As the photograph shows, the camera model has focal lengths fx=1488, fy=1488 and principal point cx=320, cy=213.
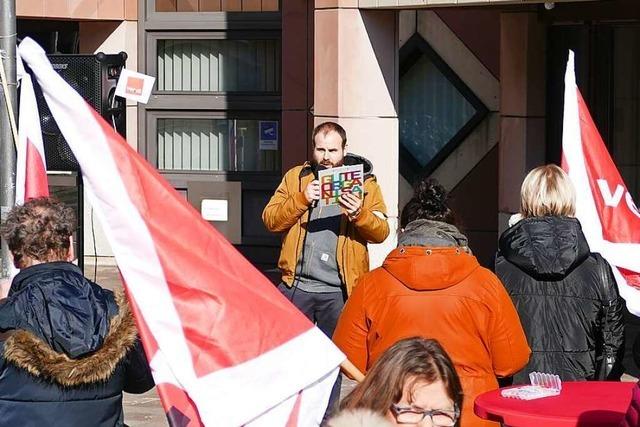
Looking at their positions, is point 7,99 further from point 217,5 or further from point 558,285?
point 217,5

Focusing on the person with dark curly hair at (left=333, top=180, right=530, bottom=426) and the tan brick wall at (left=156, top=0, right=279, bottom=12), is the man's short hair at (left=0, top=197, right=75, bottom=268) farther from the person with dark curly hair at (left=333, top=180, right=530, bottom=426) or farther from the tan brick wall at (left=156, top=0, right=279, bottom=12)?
the tan brick wall at (left=156, top=0, right=279, bottom=12)

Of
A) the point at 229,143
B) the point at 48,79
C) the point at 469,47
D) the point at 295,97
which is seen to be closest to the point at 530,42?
the point at 469,47

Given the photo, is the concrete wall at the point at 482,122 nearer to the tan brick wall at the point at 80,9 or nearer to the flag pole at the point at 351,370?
the tan brick wall at the point at 80,9

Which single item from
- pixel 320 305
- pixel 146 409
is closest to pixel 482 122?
pixel 146 409

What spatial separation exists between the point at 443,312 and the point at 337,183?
2134mm

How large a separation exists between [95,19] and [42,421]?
1287 cm

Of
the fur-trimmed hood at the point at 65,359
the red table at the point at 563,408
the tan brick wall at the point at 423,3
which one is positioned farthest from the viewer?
the tan brick wall at the point at 423,3

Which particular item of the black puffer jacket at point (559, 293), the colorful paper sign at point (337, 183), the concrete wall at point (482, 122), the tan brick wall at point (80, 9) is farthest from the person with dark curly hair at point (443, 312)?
the tan brick wall at point (80, 9)

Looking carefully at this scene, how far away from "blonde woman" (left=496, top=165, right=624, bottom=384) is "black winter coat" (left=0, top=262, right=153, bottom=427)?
2233mm

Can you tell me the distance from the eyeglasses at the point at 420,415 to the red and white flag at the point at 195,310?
43.0 inches

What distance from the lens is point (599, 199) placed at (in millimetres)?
8031

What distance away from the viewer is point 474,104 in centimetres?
1650

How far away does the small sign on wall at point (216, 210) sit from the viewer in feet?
57.0

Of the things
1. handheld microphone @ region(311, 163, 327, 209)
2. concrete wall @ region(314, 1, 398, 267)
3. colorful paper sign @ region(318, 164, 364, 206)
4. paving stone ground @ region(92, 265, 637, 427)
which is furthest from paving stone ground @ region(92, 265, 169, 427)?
concrete wall @ region(314, 1, 398, 267)
